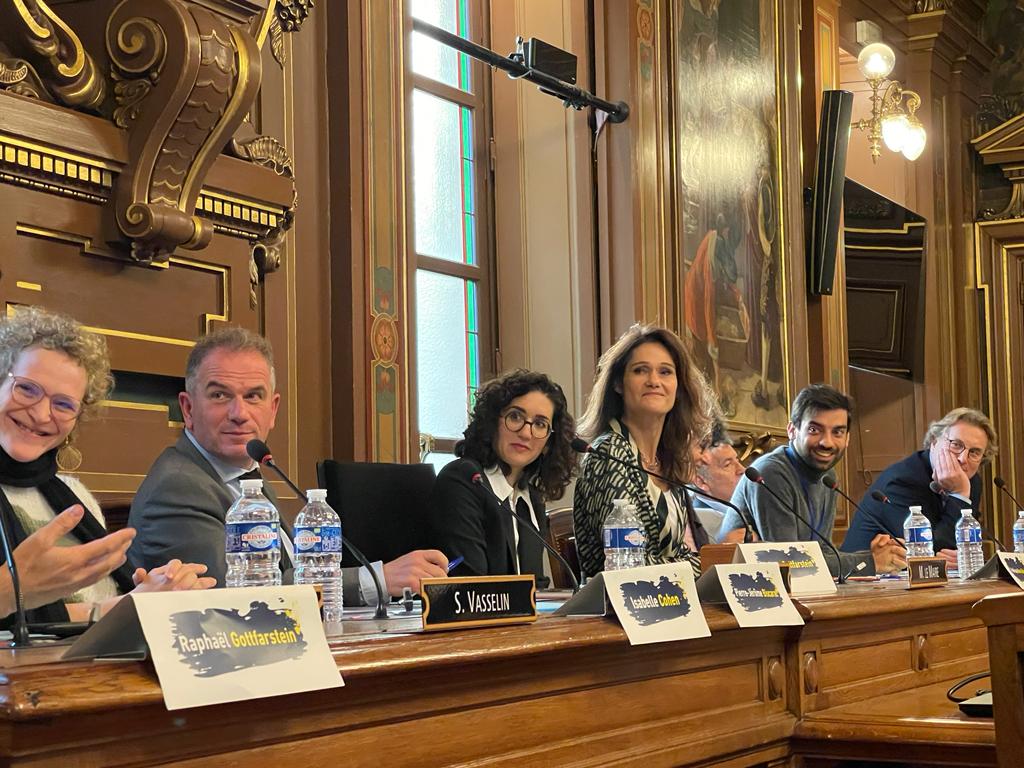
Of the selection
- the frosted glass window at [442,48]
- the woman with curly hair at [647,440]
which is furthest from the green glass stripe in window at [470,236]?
the woman with curly hair at [647,440]

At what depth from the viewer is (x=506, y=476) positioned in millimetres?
3865

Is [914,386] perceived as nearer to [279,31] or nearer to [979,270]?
[979,270]

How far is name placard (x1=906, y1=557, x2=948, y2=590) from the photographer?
3.68 m

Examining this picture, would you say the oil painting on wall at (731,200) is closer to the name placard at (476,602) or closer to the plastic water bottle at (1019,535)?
the plastic water bottle at (1019,535)

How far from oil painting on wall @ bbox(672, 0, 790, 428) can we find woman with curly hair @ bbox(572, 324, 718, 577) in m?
2.66

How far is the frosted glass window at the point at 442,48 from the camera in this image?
6301mm

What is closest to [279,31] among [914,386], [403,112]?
[403,112]

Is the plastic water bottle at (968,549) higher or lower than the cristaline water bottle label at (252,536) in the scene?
lower

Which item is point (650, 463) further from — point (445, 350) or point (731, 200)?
point (731, 200)

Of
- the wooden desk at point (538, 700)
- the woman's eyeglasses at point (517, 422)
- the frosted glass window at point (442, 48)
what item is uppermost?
the frosted glass window at point (442, 48)

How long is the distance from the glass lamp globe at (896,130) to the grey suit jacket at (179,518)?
22.0ft

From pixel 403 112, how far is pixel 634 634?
3.03m

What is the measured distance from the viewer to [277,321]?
4.25 metres

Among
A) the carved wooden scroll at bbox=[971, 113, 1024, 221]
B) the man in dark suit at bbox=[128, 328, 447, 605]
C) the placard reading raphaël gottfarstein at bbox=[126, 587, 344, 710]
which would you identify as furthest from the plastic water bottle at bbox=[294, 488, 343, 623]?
the carved wooden scroll at bbox=[971, 113, 1024, 221]
